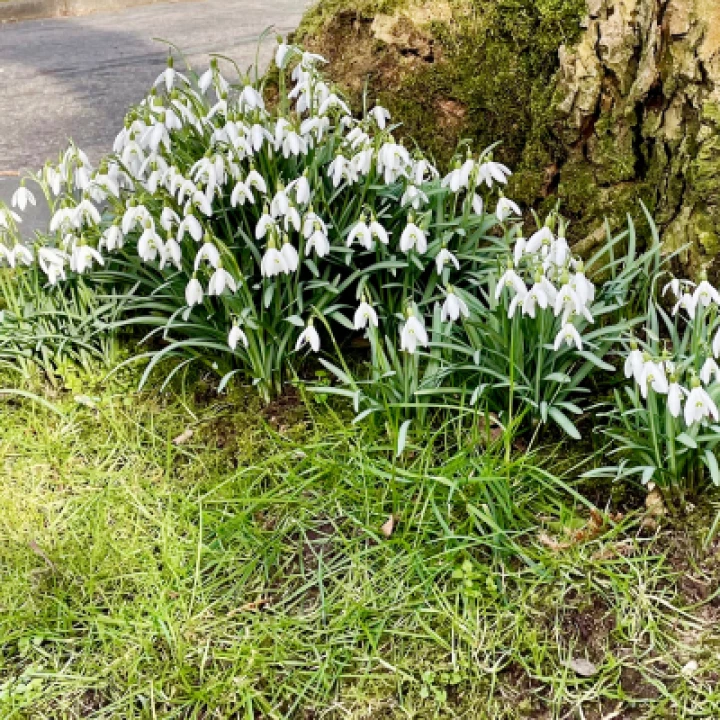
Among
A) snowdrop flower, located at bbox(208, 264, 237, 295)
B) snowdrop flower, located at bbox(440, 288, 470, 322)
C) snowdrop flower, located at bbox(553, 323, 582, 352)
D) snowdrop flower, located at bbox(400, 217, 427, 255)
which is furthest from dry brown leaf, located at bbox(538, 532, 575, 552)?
snowdrop flower, located at bbox(208, 264, 237, 295)

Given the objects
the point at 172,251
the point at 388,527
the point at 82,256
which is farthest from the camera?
the point at 82,256

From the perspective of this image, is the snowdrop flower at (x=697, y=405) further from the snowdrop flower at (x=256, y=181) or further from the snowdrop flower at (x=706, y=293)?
the snowdrop flower at (x=256, y=181)

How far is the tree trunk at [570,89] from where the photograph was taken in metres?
2.64

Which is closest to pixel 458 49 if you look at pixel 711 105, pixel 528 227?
pixel 528 227

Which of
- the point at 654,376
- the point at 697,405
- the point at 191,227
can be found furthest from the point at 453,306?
the point at 191,227

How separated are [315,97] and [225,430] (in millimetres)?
1115

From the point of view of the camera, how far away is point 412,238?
7.96 feet

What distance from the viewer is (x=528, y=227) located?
3105 mm

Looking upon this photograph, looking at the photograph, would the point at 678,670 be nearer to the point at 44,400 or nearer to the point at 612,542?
the point at 612,542

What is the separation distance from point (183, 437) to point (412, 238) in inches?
37.6

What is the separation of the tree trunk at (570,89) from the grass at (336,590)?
40.5 inches

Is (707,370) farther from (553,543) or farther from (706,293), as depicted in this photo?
(553,543)

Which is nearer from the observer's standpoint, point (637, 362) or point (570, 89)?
point (637, 362)

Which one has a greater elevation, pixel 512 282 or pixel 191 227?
pixel 191 227
